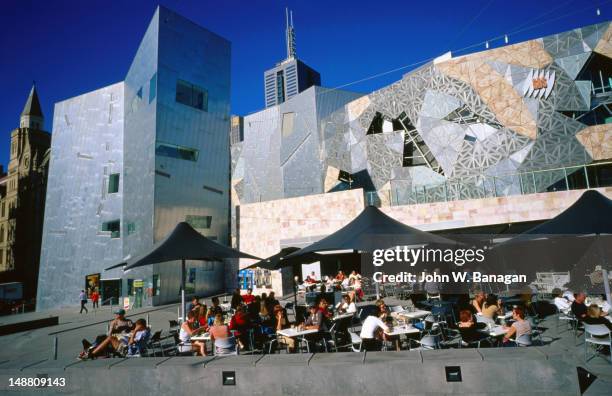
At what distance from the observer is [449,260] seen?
8961 mm

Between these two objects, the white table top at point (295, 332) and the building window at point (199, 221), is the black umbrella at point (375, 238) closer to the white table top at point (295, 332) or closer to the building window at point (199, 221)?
the white table top at point (295, 332)

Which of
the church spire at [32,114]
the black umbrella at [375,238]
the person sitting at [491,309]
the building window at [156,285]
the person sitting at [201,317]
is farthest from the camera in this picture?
the church spire at [32,114]

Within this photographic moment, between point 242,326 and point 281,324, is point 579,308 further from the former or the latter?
point 242,326

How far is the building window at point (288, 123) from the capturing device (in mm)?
37491

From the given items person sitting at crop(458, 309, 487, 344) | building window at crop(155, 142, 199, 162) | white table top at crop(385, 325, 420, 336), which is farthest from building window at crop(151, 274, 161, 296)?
person sitting at crop(458, 309, 487, 344)

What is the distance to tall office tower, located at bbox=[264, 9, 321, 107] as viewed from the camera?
190m

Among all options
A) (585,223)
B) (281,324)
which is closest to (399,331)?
(281,324)

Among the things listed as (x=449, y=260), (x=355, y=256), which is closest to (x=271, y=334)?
(x=449, y=260)

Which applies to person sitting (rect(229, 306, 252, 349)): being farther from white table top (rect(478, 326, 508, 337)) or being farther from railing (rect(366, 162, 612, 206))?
railing (rect(366, 162, 612, 206))

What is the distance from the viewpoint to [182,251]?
10703 mm

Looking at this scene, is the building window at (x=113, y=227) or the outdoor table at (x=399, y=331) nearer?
the outdoor table at (x=399, y=331)

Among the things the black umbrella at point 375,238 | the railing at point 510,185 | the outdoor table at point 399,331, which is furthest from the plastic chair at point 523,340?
the railing at point 510,185

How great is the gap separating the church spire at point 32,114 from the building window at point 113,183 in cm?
5707

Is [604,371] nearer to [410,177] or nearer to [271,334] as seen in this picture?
[271,334]
